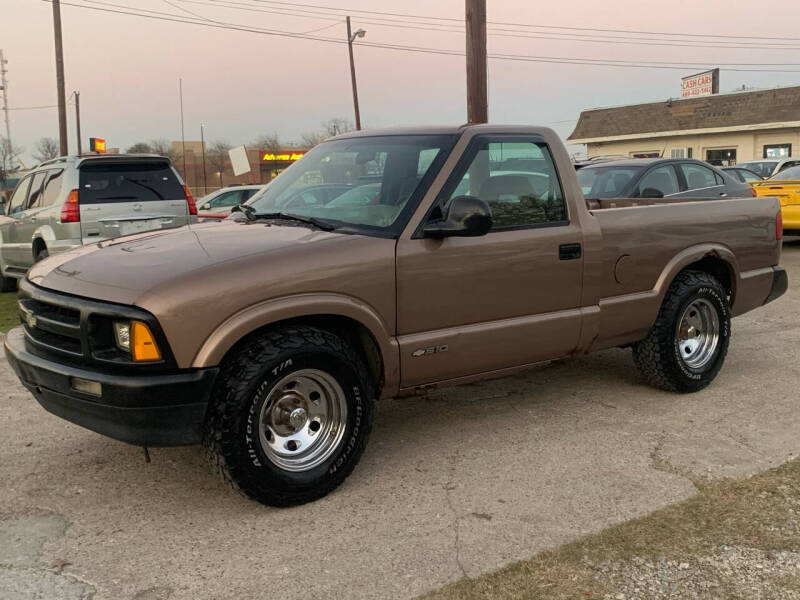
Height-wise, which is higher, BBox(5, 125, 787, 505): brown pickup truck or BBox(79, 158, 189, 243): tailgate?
BBox(79, 158, 189, 243): tailgate

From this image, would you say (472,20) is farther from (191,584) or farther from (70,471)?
(191,584)

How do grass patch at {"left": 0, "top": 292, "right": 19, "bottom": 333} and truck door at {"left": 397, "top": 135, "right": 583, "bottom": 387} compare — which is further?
grass patch at {"left": 0, "top": 292, "right": 19, "bottom": 333}

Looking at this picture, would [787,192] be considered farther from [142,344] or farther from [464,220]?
[142,344]

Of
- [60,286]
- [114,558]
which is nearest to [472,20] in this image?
[60,286]

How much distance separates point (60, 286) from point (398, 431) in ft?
7.33

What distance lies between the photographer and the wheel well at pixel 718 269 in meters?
5.77

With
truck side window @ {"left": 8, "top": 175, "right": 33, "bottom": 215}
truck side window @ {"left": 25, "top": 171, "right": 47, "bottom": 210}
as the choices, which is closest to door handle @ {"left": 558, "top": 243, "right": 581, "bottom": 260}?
truck side window @ {"left": 25, "top": 171, "right": 47, "bottom": 210}

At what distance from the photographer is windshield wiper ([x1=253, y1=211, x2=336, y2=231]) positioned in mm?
4137

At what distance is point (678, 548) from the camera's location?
129 inches

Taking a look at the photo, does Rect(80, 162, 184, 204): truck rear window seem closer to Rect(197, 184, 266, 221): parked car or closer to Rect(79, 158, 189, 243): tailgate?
Rect(79, 158, 189, 243): tailgate

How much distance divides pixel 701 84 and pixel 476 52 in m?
41.4

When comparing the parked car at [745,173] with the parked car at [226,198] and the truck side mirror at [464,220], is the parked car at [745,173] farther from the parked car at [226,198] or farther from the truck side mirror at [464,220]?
the truck side mirror at [464,220]

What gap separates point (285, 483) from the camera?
3.66 m

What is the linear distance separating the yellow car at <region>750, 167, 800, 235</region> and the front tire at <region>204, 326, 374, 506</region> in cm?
1166
